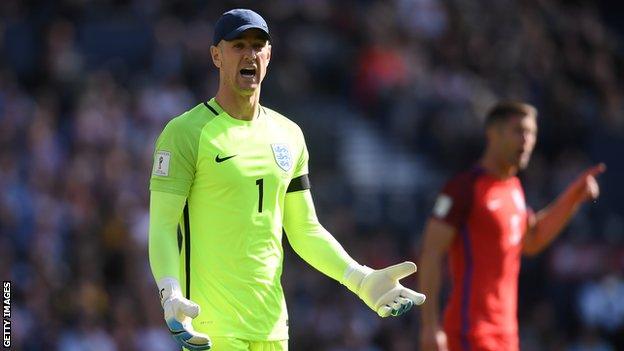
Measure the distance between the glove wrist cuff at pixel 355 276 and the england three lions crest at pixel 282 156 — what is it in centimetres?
58

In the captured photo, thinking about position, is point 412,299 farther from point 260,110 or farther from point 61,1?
point 61,1

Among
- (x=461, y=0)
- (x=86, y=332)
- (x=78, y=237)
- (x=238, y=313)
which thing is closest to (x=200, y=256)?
(x=238, y=313)

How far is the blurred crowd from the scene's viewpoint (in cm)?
1477

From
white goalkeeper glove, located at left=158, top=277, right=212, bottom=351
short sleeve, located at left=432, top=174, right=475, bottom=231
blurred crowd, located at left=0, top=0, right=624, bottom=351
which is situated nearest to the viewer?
white goalkeeper glove, located at left=158, top=277, right=212, bottom=351

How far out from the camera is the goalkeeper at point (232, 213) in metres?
6.29

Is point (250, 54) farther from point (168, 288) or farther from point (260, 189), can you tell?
point (168, 288)

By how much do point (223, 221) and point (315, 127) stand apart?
11.5 meters

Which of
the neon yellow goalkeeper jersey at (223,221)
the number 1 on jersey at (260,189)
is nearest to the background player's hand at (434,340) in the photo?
the neon yellow goalkeeper jersey at (223,221)

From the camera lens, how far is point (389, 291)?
6.35 meters

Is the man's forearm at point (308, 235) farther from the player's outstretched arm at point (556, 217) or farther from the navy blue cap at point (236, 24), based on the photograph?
the player's outstretched arm at point (556, 217)

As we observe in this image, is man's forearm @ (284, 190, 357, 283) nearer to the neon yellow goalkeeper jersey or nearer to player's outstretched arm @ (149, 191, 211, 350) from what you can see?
the neon yellow goalkeeper jersey

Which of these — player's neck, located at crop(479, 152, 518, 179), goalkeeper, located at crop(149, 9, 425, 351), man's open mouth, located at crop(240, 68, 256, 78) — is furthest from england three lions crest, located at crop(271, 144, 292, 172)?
player's neck, located at crop(479, 152, 518, 179)

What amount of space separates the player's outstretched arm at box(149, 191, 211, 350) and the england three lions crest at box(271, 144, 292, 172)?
536 millimetres

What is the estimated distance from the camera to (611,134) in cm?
1662
